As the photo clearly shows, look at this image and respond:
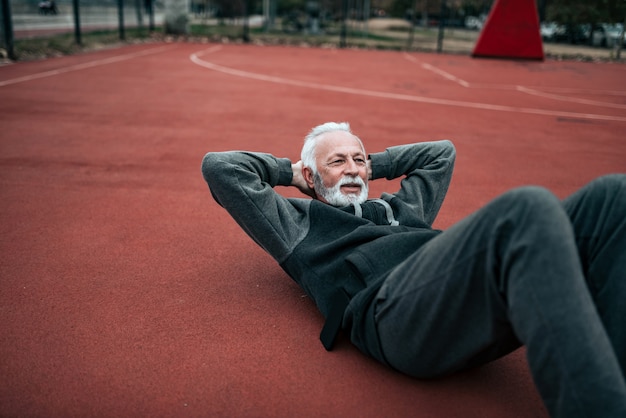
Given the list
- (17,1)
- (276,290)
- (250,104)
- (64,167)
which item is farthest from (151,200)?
(17,1)

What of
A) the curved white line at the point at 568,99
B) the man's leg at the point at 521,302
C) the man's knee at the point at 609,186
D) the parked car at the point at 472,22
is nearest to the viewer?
the man's leg at the point at 521,302

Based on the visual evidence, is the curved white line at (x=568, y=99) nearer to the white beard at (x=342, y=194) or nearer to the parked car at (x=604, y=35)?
the white beard at (x=342, y=194)

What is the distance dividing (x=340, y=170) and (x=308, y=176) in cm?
21

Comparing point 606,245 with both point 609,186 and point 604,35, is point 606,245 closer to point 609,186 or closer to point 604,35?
point 609,186

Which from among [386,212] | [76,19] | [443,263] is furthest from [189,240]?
[76,19]

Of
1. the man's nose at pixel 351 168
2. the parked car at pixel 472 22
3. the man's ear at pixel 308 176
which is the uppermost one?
the parked car at pixel 472 22

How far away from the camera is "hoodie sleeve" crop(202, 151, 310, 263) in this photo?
8.21 ft

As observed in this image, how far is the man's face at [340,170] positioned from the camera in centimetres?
273

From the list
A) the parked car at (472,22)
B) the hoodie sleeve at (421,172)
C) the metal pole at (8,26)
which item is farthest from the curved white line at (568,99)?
the parked car at (472,22)

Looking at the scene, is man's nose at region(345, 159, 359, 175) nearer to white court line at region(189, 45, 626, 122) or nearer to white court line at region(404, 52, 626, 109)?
white court line at region(189, 45, 626, 122)

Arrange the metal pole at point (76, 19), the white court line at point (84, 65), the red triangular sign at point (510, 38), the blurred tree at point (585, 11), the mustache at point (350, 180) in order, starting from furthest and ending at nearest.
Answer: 1. the blurred tree at point (585, 11)
2. the red triangular sign at point (510, 38)
3. the metal pole at point (76, 19)
4. the white court line at point (84, 65)
5. the mustache at point (350, 180)

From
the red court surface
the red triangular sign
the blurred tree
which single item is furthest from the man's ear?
the blurred tree

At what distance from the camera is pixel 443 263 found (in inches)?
70.2

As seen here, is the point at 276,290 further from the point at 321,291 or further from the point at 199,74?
the point at 199,74
